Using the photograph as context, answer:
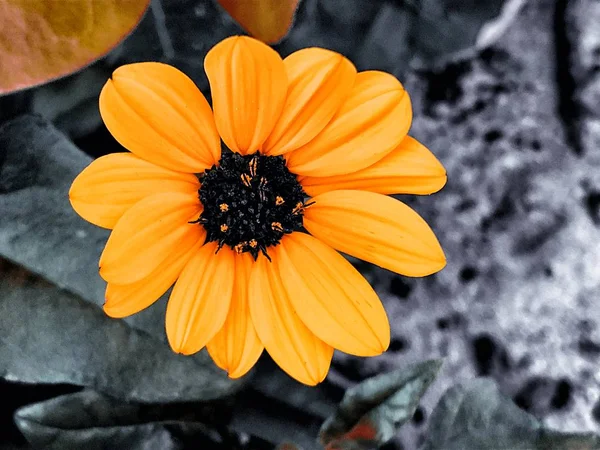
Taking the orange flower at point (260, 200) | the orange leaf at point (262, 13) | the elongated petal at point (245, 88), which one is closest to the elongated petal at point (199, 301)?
the orange flower at point (260, 200)

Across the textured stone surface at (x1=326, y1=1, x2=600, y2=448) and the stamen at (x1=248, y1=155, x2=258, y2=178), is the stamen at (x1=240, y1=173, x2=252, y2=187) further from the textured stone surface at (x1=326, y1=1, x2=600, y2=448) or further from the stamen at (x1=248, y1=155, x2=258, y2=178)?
the textured stone surface at (x1=326, y1=1, x2=600, y2=448)

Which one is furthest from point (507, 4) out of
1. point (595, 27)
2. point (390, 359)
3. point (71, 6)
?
point (71, 6)

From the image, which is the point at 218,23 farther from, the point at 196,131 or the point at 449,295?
the point at 449,295

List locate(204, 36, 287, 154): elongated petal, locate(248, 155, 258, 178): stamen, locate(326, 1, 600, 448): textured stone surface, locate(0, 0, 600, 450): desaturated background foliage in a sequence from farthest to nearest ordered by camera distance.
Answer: locate(326, 1, 600, 448): textured stone surface < locate(0, 0, 600, 450): desaturated background foliage < locate(248, 155, 258, 178): stamen < locate(204, 36, 287, 154): elongated petal

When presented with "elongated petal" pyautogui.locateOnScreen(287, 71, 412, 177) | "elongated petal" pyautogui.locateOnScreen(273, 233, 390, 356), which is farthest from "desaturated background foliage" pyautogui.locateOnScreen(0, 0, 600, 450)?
"elongated petal" pyautogui.locateOnScreen(287, 71, 412, 177)

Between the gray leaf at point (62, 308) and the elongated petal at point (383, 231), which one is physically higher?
the elongated petal at point (383, 231)

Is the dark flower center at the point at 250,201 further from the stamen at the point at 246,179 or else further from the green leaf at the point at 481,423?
the green leaf at the point at 481,423
